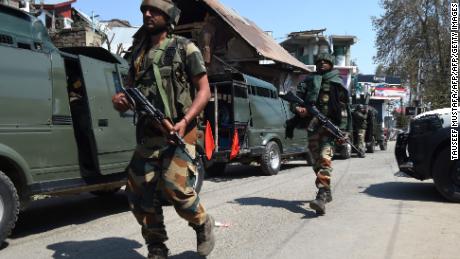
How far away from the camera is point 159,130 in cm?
353

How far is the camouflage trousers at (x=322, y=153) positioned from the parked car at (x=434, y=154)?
168 centimetres

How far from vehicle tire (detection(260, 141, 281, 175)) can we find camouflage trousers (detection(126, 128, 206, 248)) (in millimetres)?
7010

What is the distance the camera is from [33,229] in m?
5.58

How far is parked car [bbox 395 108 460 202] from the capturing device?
6742mm

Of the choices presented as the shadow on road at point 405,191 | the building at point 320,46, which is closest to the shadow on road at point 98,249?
the shadow on road at point 405,191

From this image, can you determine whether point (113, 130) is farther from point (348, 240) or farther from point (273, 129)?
point (273, 129)

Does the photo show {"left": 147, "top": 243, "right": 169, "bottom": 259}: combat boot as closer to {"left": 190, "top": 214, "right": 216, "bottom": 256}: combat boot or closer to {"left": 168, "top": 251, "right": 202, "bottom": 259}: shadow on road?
{"left": 190, "top": 214, "right": 216, "bottom": 256}: combat boot

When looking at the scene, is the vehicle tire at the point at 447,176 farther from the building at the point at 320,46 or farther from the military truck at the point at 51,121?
the building at the point at 320,46

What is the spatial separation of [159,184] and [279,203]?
3.58 m

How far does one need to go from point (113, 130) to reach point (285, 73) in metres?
15.5

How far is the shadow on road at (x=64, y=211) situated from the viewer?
574 cm

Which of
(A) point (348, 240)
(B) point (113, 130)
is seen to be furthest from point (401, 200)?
(B) point (113, 130)

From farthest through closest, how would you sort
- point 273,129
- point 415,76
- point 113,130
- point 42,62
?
point 415,76 < point 273,129 < point 113,130 < point 42,62

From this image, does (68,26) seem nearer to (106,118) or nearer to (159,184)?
(106,118)
